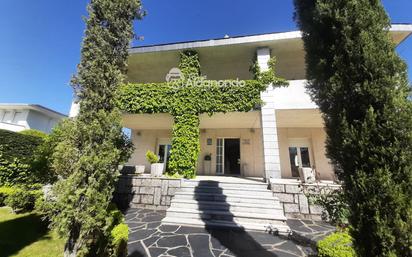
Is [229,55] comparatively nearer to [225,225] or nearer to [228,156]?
[228,156]

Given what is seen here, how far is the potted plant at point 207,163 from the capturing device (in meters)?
10.9

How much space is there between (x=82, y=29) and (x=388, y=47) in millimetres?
5327

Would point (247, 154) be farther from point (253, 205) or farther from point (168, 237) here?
point (168, 237)

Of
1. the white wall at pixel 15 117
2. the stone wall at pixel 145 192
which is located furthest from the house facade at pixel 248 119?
the white wall at pixel 15 117

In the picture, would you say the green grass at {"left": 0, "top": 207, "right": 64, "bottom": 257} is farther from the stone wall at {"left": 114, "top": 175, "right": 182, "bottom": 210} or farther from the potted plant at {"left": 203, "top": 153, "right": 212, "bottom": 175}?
the potted plant at {"left": 203, "top": 153, "right": 212, "bottom": 175}

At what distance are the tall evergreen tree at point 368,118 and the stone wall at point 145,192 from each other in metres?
5.81

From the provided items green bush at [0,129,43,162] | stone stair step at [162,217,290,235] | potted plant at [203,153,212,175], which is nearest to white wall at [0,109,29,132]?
green bush at [0,129,43,162]

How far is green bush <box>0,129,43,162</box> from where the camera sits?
7746 millimetres

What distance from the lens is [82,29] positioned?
3600 millimetres

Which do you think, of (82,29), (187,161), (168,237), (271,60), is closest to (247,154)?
(187,161)

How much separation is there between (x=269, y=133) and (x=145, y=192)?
5.88 m

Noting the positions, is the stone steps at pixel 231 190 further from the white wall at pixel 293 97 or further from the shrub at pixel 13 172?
the shrub at pixel 13 172

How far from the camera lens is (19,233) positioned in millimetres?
4480

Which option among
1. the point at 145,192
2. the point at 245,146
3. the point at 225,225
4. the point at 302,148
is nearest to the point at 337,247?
the point at 225,225
